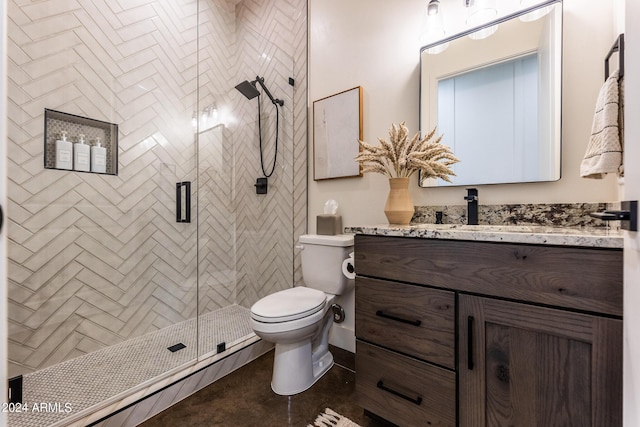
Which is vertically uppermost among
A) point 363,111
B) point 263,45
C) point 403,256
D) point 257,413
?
point 263,45

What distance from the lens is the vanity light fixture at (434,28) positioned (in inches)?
54.6

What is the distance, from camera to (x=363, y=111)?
1.80 m

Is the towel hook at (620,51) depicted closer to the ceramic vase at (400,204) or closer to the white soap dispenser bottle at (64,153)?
the ceramic vase at (400,204)

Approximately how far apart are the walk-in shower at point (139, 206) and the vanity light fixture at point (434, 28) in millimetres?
1146

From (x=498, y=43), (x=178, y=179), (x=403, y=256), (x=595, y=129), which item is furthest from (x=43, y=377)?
(x=498, y=43)

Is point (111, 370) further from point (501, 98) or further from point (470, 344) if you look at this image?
point (501, 98)

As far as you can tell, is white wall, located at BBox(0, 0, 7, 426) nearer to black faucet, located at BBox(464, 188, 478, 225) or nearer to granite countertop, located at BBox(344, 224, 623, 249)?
granite countertop, located at BBox(344, 224, 623, 249)

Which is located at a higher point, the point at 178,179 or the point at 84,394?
the point at 178,179

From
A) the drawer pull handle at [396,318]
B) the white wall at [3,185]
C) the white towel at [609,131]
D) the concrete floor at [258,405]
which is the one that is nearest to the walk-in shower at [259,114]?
the concrete floor at [258,405]

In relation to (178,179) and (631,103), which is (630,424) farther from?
(178,179)

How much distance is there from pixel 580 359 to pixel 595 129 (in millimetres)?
751

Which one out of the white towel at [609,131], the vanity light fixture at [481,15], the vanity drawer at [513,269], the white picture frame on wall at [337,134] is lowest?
the vanity drawer at [513,269]

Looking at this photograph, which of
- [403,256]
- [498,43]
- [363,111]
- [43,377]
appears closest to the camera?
[403,256]

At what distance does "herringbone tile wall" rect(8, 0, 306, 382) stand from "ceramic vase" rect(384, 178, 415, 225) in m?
0.90
